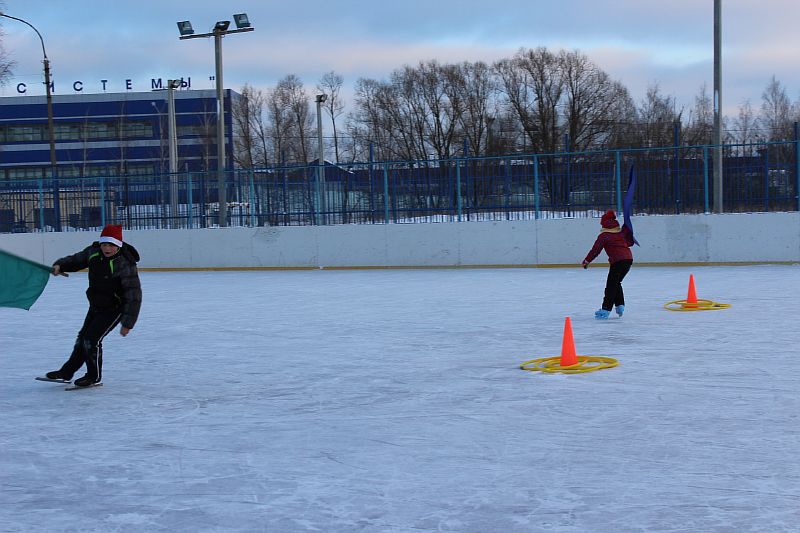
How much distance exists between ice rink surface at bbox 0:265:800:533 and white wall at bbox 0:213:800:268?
8.50 m

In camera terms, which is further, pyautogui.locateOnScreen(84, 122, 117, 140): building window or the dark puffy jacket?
pyautogui.locateOnScreen(84, 122, 117, 140): building window

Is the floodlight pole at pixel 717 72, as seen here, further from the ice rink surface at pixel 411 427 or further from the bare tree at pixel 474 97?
the bare tree at pixel 474 97

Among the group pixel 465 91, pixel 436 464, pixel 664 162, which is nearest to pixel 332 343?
pixel 436 464

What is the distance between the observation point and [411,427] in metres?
6.41

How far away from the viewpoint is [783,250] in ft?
67.3

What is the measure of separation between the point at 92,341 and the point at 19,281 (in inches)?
36.5

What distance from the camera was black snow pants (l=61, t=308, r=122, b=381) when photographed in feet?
26.2

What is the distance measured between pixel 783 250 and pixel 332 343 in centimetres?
1370

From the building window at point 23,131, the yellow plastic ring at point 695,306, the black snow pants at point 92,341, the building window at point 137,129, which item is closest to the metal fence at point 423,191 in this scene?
the yellow plastic ring at point 695,306

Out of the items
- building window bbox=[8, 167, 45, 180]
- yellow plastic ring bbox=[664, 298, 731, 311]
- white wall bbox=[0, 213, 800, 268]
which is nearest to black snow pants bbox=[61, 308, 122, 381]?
yellow plastic ring bbox=[664, 298, 731, 311]

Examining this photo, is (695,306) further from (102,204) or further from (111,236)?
(102,204)

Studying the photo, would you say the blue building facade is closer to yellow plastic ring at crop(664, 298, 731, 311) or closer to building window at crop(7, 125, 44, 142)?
building window at crop(7, 125, 44, 142)

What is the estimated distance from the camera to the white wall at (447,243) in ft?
68.2

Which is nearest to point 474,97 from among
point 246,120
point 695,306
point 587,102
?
point 587,102
